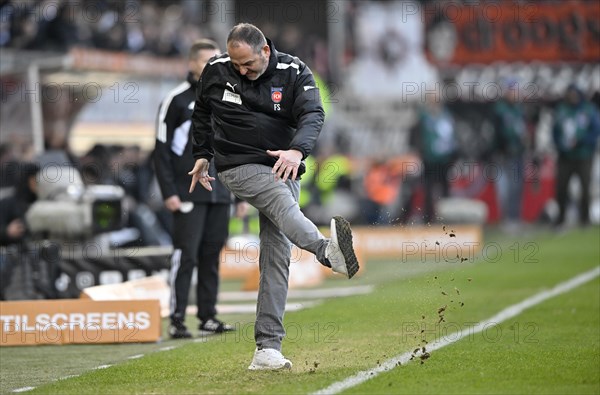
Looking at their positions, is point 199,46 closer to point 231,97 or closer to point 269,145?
point 231,97

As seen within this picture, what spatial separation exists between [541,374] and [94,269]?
7.27m

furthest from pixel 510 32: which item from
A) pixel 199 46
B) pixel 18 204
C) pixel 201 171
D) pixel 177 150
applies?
pixel 201 171

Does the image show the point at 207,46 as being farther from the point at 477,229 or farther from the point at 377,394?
the point at 477,229

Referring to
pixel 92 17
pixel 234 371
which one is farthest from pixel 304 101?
pixel 92 17

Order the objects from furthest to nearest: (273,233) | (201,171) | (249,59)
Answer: (201,171) → (273,233) → (249,59)

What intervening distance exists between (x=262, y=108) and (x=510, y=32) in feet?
75.3

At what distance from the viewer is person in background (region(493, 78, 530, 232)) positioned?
1065 inches

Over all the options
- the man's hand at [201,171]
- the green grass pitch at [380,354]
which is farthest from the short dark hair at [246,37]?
the green grass pitch at [380,354]

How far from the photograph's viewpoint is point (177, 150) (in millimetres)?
10938

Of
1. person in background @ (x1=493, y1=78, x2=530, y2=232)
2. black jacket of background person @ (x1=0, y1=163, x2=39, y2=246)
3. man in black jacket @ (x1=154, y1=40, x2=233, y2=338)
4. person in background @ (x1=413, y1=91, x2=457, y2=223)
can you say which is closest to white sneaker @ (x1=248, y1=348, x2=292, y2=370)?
man in black jacket @ (x1=154, y1=40, x2=233, y2=338)

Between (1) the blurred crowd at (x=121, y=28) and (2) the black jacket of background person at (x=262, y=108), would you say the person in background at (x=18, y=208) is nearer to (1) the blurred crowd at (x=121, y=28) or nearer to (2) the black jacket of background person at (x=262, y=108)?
(1) the blurred crowd at (x=121, y=28)

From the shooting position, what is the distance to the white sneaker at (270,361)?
8219 millimetres

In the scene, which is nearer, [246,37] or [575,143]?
[246,37]

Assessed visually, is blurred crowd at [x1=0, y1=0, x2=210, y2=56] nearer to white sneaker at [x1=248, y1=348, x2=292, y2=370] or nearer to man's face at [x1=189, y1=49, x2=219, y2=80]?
man's face at [x1=189, y1=49, x2=219, y2=80]
